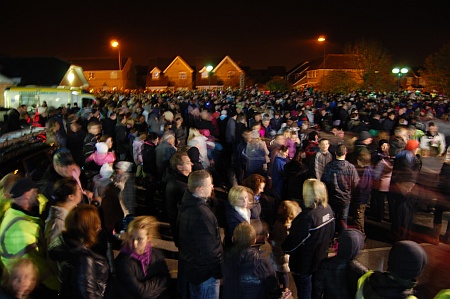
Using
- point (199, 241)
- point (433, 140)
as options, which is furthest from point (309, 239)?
point (433, 140)

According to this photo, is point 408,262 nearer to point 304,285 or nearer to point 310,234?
point 310,234

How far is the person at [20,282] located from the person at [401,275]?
245 cm

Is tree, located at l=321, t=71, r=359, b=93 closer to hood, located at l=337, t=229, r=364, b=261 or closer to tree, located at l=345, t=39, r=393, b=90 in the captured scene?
tree, located at l=345, t=39, r=393, b=90

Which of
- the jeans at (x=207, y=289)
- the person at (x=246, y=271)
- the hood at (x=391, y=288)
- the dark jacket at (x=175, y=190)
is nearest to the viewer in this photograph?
the hood at (x=391, y=288)

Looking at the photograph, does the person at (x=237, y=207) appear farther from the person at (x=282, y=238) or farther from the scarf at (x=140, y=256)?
the scarf at (x=140, y=256)

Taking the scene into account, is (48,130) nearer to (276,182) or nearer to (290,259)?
Answer: (276,182)

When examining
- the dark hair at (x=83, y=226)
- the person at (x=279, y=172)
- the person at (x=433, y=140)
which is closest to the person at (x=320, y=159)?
the person at (x=279, y=172)

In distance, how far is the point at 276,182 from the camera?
6961mm

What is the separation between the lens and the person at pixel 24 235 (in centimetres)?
344

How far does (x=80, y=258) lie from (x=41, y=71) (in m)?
38.2

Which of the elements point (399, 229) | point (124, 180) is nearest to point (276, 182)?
point (399, 229)

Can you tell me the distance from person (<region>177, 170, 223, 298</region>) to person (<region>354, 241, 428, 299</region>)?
1460 millimetres

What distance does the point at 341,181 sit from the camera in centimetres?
586

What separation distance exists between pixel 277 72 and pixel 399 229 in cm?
8506
